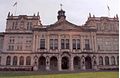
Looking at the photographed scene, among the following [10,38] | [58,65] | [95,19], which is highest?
[95,19]

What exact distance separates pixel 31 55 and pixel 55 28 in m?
8.45

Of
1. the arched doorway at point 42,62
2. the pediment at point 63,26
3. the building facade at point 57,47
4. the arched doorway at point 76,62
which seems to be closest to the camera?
the building facade at point 57,47

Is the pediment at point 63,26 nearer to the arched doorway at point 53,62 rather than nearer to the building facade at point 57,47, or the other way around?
the building facade at point 57,47

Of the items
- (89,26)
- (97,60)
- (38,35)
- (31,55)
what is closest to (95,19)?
(89,26)

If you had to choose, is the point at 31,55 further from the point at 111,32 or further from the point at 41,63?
the point at 111,32

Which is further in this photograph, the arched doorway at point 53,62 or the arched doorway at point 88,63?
the arched doorway at point 88,63

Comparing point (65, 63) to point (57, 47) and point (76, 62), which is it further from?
point (57, 47)

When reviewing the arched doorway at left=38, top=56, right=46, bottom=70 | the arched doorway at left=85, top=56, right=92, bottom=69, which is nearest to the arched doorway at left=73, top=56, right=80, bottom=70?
the arched doorway at left=85, top=56, right=92, bottom=69

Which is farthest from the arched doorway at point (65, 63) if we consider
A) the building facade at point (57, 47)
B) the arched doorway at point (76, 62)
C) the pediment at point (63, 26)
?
the pediment at point (63, 26)

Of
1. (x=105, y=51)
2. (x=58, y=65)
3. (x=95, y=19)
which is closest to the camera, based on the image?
(x=58, y=65)

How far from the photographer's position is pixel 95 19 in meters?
51.4

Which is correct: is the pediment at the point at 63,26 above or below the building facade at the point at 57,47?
above

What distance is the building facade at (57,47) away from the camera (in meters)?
45.0

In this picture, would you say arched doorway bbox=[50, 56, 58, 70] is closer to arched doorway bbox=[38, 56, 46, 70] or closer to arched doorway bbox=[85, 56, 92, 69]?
arched doorway bbox=[38, 56, 46, 70]
